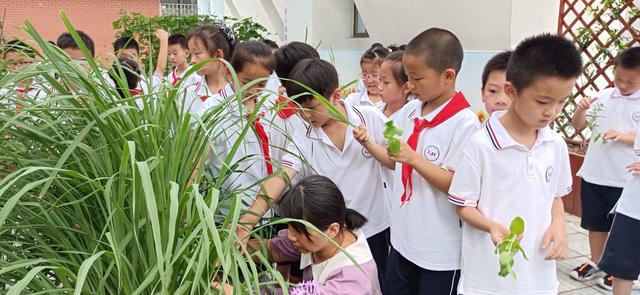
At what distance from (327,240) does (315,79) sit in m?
0.55

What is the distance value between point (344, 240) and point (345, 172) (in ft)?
1.18

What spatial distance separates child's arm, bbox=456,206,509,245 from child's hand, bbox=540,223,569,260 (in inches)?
5.3

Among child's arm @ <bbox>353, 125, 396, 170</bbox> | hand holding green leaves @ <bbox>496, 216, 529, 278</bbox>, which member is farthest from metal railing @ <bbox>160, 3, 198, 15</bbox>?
hand holding green leaves @ <bbox>496, 216, 529, 278</bbox>

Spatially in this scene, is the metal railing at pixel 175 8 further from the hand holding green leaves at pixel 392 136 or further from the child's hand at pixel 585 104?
the hand holding green leaves at pixel 392 136

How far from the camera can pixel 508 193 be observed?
57.9 inches

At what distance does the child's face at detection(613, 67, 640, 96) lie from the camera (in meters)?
2.60

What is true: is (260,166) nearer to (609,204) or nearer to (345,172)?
(345,172)

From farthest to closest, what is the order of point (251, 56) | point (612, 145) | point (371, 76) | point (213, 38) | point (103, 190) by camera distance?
point (371, 76) < point (612, 145) < point (213, 38) < point (251, 56) < point (103, 190)

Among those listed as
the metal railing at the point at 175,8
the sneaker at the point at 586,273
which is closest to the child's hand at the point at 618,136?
the sneaker at the point at 586,273

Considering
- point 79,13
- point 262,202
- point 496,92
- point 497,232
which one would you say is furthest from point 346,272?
point 79,13

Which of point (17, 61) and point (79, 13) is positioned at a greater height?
point (17, 61)

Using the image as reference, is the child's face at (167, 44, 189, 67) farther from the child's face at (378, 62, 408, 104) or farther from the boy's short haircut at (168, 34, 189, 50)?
the child's face at (378, 62, 408, 104)

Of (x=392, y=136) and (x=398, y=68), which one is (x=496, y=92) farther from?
(x=392, y=136)

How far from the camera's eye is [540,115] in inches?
54.5
